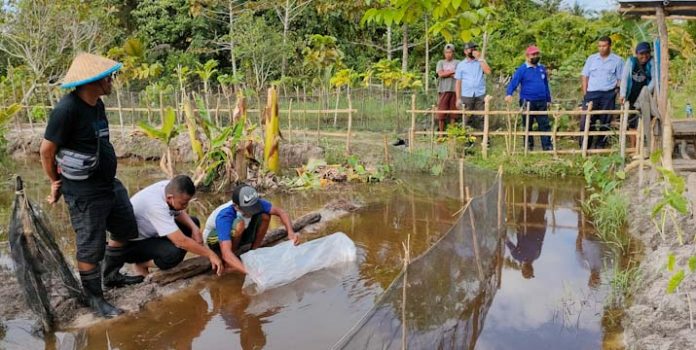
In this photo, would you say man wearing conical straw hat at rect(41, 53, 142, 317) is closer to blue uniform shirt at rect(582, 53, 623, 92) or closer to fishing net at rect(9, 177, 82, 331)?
fishing net at rect(9, 177, 82, 331)

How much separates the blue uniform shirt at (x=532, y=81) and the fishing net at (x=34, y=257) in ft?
24.0

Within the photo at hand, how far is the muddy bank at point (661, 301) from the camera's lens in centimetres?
335

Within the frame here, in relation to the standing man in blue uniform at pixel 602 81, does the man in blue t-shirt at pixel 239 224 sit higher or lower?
lower

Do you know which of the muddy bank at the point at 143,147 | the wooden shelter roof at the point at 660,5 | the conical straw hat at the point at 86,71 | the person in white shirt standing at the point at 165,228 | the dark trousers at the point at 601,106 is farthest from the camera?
the muddy bank at the point at 143,147

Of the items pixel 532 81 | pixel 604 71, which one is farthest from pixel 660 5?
pixel 532 81

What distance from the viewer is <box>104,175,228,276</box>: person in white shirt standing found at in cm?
424

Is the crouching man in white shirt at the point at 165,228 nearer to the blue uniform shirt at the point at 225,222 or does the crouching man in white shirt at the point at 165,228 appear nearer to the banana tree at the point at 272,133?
the blue uniform shirt at the point at 225,222

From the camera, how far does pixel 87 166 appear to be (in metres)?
3.74

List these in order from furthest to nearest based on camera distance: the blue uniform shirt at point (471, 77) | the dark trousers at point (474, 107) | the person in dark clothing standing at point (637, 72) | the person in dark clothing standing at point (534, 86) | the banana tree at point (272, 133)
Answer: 1. the dark trousers at point (474, 107)
2. the blue uniform shirt at point (471, 77)
3. the person in dark clothing standing at point (534, 86)
4. the banana tree at point (272, 133)
5. the person in dark clothing standing at point (637, 72)

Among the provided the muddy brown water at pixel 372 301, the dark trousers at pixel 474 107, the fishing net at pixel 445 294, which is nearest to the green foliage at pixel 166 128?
the muddy brown water at pixel 372 301

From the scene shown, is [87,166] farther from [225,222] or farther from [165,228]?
[225,222]

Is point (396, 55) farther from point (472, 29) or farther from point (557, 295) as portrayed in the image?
point (472, 29)

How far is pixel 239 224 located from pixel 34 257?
149 centimetres

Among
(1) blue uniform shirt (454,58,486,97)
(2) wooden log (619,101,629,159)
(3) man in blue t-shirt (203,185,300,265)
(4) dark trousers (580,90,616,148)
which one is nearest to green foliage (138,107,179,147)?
(3) man in blue t-shirt (203,185,300,265)
